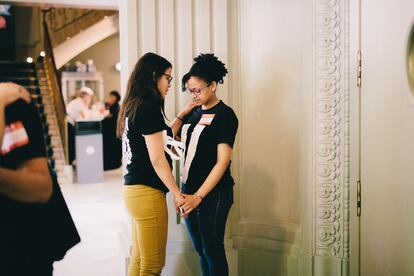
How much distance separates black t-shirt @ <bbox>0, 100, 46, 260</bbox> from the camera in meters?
1.29

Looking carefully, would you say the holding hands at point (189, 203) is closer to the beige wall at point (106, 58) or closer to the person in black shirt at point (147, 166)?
the person in black shirt at point (147, 166)

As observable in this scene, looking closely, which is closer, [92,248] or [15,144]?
[15,144]

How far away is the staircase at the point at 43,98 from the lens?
8.55 m

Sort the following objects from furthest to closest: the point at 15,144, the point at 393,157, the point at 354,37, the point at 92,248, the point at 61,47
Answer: the point at 61,47, the point at 92,248, the point at 354,37, the point at 393,157, the point at 15,144

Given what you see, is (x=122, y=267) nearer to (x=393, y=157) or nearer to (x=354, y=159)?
(x=354, y=159)

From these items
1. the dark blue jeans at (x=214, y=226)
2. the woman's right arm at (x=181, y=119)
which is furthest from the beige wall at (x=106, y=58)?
the dark blue jeans at (x=214, y=226)

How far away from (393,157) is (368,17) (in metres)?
0.72

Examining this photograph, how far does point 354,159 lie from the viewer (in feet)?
8.18

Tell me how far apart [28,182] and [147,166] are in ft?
2.90

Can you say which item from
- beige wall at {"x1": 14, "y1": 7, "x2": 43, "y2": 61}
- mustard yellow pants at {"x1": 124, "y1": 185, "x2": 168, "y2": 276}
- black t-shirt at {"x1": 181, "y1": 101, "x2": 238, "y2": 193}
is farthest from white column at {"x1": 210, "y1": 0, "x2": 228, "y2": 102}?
beige wall at {"x1": 14, "y1": 7, "x2": 43, "y2": 61}

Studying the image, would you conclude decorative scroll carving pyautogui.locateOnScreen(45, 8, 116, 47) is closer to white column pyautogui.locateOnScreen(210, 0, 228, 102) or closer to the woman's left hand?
white column pyautogui.locateOnScreen(210, 0, 228, 102)

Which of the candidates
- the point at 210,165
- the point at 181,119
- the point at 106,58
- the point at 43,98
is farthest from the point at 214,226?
the point at 106,58

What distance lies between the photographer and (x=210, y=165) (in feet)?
7.55

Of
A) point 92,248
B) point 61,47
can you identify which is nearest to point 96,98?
point 61,47
